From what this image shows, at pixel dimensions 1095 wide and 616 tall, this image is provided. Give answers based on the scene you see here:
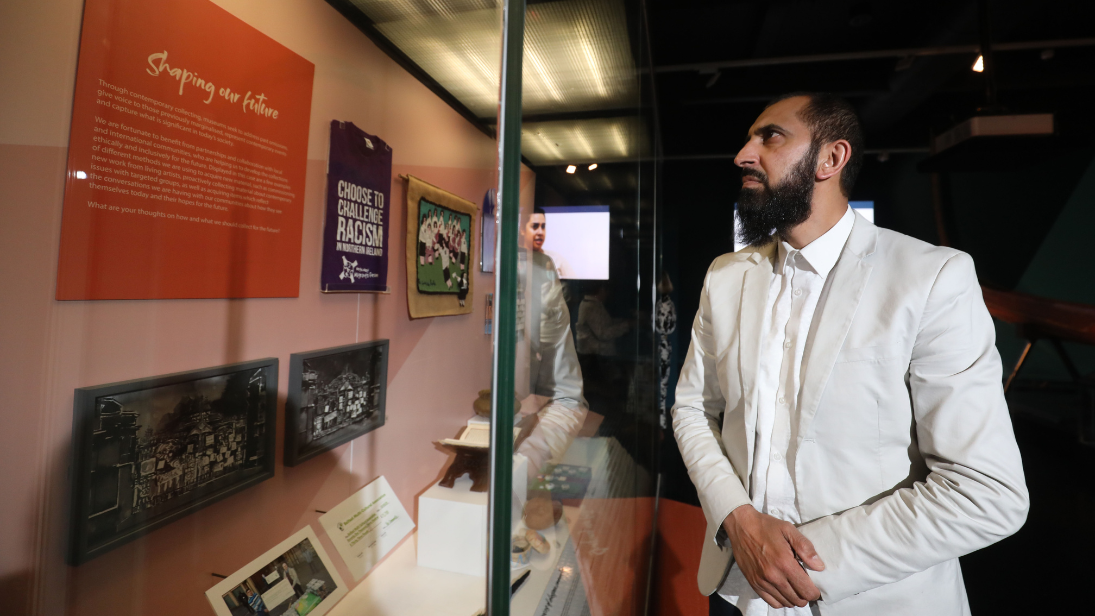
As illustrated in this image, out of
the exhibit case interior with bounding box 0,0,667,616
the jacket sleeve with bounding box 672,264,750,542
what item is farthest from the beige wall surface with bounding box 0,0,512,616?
Answer: the jacket sleeve with bounding box 672,264,750,542

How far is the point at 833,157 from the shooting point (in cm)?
99

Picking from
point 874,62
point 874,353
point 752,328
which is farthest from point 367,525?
point 874,62

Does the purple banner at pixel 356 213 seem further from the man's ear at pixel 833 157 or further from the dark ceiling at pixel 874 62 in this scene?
the dark ceiling at pixel 874 62

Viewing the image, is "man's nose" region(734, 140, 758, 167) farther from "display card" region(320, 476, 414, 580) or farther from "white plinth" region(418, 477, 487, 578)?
"display card" region(320, 476, 414, 580)

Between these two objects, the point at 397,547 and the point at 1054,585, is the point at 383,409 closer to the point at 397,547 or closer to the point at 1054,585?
the point at 397,547

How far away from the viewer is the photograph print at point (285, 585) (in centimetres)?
67

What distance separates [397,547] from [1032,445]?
5.31 meters

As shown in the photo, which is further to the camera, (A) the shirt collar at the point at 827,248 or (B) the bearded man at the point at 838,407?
(A) the shirt collar at the point at 827,248

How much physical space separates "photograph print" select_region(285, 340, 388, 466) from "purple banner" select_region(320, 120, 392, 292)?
12cm

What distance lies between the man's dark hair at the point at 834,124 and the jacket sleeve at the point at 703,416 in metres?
0.36

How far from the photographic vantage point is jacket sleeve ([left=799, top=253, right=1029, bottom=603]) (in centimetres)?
79

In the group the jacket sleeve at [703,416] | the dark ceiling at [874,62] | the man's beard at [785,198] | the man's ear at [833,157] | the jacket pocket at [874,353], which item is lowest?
the jacket sleeve at [703,416]

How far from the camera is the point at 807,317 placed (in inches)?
37.9

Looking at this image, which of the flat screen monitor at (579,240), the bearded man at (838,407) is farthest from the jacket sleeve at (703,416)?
the flat screen monitor at (579,240)
